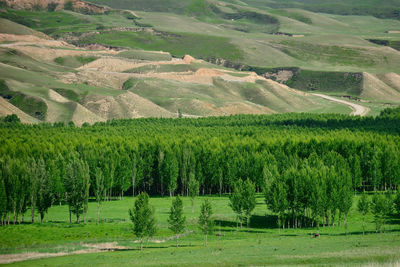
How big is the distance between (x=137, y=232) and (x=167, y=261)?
14311mm

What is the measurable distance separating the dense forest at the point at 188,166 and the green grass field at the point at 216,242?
15.5ft

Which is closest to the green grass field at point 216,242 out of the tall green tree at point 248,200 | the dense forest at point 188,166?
the tall green tree at point 248,200

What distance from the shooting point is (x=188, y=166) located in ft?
436

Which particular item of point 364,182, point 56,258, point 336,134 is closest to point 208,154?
point 364,182

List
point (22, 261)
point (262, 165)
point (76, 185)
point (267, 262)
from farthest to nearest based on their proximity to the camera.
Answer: point (262, 165), point (76, 185), point (22, 261), point (267, 262)

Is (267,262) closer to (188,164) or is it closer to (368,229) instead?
(368,229)

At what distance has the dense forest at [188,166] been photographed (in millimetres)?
94688

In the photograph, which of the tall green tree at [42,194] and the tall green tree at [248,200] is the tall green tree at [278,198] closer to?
the tall green tree at [248,200]

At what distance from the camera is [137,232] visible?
7575 cm

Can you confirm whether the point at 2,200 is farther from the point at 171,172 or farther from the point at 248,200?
the point at 171,172

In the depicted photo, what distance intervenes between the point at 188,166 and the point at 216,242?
5420 cm

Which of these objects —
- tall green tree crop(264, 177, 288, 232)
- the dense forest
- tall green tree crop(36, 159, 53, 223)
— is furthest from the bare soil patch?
tall green tree crop(264, 177, 288, 232)

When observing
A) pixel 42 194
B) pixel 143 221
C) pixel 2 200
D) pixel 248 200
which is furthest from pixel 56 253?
pixel 248 200

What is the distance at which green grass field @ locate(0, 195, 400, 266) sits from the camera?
61.8 metres
